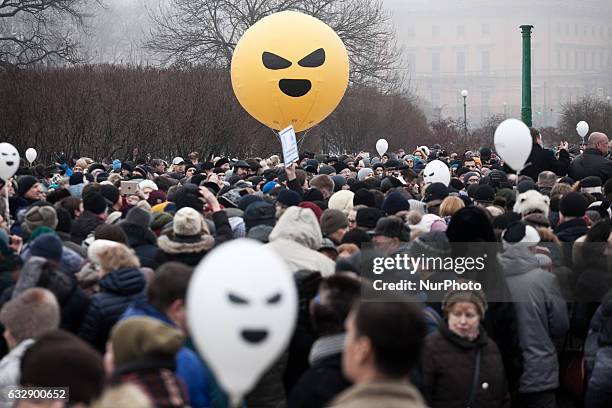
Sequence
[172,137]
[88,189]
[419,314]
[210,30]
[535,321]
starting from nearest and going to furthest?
[419,314] → [535,321] → [88,189] → [172,137] → [210,30]

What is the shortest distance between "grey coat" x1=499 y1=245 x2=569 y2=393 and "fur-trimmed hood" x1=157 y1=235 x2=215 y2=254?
1.95 meters

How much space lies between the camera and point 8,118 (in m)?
27.5

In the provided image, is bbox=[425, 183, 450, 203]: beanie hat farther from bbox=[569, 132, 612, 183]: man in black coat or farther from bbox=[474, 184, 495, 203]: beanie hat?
bbox=[569, 132, 612, 183]: man in black coat

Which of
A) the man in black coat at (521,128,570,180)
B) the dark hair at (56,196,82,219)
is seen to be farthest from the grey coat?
the man in black coat at (521,128,570,180)

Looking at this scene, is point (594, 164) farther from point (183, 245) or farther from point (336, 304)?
point (336, 304)

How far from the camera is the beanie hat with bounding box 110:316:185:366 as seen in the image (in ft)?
16.1

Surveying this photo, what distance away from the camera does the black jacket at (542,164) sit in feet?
46.0

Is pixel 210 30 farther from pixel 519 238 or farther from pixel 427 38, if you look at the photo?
pixel 427 38

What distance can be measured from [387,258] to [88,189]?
4.30 meters

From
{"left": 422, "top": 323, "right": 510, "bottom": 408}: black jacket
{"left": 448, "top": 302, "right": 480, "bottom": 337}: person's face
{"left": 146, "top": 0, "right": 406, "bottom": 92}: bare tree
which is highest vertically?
{"left": 146, "top": 0, "right": 406, "bottom": 92}: bare tree

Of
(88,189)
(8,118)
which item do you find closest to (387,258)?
(88,189)

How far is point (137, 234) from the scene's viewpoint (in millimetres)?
8836

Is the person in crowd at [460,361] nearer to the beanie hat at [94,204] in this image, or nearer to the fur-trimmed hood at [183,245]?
the fur-trimmed hood at [183,245]

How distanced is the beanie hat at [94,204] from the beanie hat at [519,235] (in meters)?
3.57
